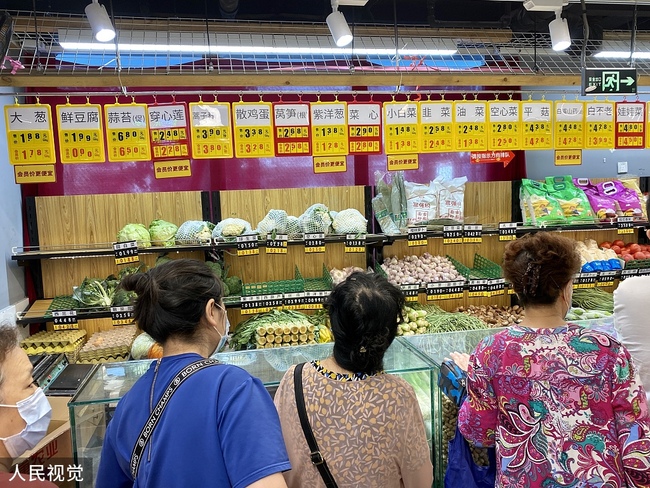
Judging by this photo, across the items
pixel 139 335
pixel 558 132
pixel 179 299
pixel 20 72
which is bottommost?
pixel 139 335

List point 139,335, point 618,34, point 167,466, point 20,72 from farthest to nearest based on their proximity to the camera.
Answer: point 618,34 < point 139,335 < point 20,72 < point 167,466

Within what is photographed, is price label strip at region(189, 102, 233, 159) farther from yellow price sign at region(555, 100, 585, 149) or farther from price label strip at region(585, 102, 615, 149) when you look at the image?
price label strip at region(585, 102, 615, 149)

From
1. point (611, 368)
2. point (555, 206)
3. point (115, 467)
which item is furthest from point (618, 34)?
point (115, 467)

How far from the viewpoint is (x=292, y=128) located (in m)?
3.79

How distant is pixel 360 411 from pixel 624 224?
4.40 meters

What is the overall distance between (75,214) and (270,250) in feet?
6.34

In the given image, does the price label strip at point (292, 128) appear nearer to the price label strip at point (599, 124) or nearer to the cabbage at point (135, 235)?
the cabbage at point (135, 235)

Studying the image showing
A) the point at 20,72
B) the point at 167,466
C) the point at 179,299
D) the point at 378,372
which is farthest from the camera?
the point at 20,72

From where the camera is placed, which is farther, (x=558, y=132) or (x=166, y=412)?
(x=558, y=132)

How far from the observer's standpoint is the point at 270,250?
13.9 feet

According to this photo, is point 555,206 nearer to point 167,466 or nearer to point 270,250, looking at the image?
point 270,250

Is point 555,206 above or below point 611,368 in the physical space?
above

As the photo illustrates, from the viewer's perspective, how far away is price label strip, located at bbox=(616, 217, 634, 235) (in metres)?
5.04

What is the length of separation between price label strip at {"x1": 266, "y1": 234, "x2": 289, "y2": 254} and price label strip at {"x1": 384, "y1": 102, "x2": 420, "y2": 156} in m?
1.11
